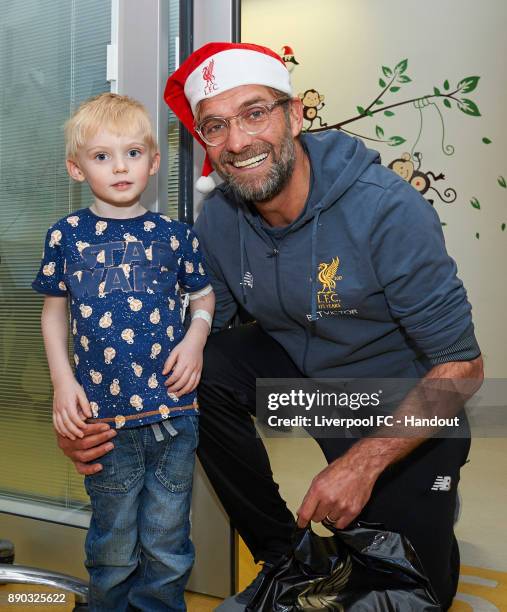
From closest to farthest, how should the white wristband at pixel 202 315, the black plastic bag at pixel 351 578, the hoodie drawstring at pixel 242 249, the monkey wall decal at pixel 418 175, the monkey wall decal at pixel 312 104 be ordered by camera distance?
the black plastic bag at pixel 351 578 < the white wristband at pixel 202 315 < the hoodie drawstring at pixel 242 249 < the monkey wall decal at pixel 418 175 < the monkey wall decal at pixel 312 104

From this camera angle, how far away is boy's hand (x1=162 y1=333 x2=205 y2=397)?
1317mm

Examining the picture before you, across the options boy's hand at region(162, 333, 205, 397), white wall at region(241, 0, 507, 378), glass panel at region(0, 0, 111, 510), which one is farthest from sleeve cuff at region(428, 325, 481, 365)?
white wall at region(241, 0, 507, 378)

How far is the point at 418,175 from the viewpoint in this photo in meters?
3.83

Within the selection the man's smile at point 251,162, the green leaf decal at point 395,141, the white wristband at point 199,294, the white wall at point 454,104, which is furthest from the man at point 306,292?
the green leaf decal at point 395,141

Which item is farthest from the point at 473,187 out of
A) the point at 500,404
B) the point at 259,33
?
the point at 259,33

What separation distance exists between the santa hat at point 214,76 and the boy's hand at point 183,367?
40cm

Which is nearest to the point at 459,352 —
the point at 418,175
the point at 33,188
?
the point at 33,188

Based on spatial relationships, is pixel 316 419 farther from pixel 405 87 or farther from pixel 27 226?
pixel 405 87

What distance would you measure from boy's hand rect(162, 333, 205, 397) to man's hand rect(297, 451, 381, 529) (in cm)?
30

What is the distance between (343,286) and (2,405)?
1.00 m

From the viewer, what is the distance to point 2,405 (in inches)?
74.5

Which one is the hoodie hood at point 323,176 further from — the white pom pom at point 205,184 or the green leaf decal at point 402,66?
the green leaf decal at point 402,66

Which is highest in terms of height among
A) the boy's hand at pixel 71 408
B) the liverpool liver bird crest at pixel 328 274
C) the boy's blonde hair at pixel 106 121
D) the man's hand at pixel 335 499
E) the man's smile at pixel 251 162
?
the boy's blonde hair at pixel 106 121

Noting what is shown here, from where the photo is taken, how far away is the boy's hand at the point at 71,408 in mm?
1290
